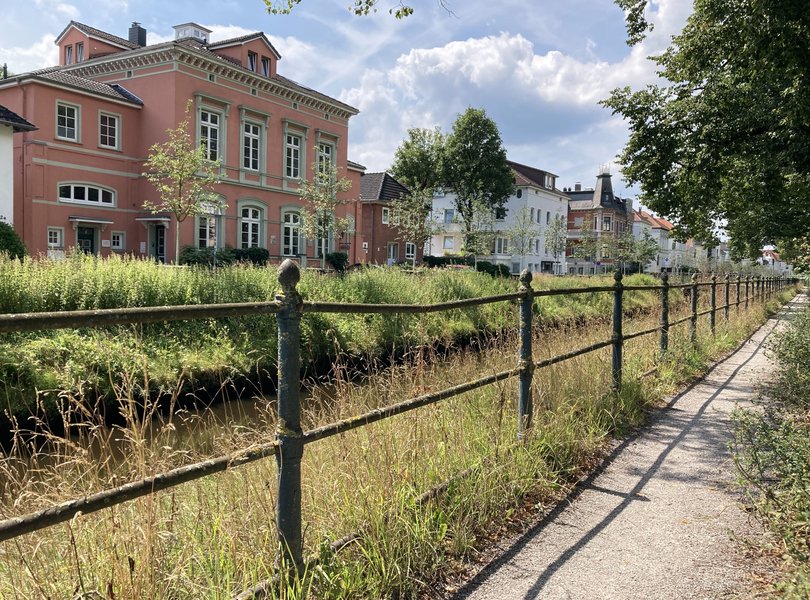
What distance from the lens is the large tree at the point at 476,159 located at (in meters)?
57.6

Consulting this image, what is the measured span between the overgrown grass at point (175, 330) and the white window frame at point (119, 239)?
18.7 meters

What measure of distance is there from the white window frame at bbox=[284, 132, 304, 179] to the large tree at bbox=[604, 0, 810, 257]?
93.4 ft

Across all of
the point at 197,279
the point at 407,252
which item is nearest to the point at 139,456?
the point at 197,279

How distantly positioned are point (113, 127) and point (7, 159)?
670cm

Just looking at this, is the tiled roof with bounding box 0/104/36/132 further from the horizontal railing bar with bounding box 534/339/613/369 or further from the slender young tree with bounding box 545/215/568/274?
the slender young tree with bounding box 545/215/568/274

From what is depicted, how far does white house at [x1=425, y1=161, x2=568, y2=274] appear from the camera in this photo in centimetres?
6212

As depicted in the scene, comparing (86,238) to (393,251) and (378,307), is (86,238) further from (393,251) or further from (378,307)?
(378,307)

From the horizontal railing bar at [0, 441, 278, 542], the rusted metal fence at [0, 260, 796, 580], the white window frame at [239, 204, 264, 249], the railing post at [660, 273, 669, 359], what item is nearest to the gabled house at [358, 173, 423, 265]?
the white window frame at [239, 204, 264, 249]

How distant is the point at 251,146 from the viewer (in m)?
36.4

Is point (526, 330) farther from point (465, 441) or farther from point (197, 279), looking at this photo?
point (197, 279)

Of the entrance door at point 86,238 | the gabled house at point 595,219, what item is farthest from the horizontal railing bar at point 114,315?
the gabled house at point 595,219

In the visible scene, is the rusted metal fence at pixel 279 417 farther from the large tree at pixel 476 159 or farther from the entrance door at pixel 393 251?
the large tree at pixel 476 159

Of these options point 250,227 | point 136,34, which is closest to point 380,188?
point 250,227

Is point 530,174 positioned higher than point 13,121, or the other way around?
point 530,174
